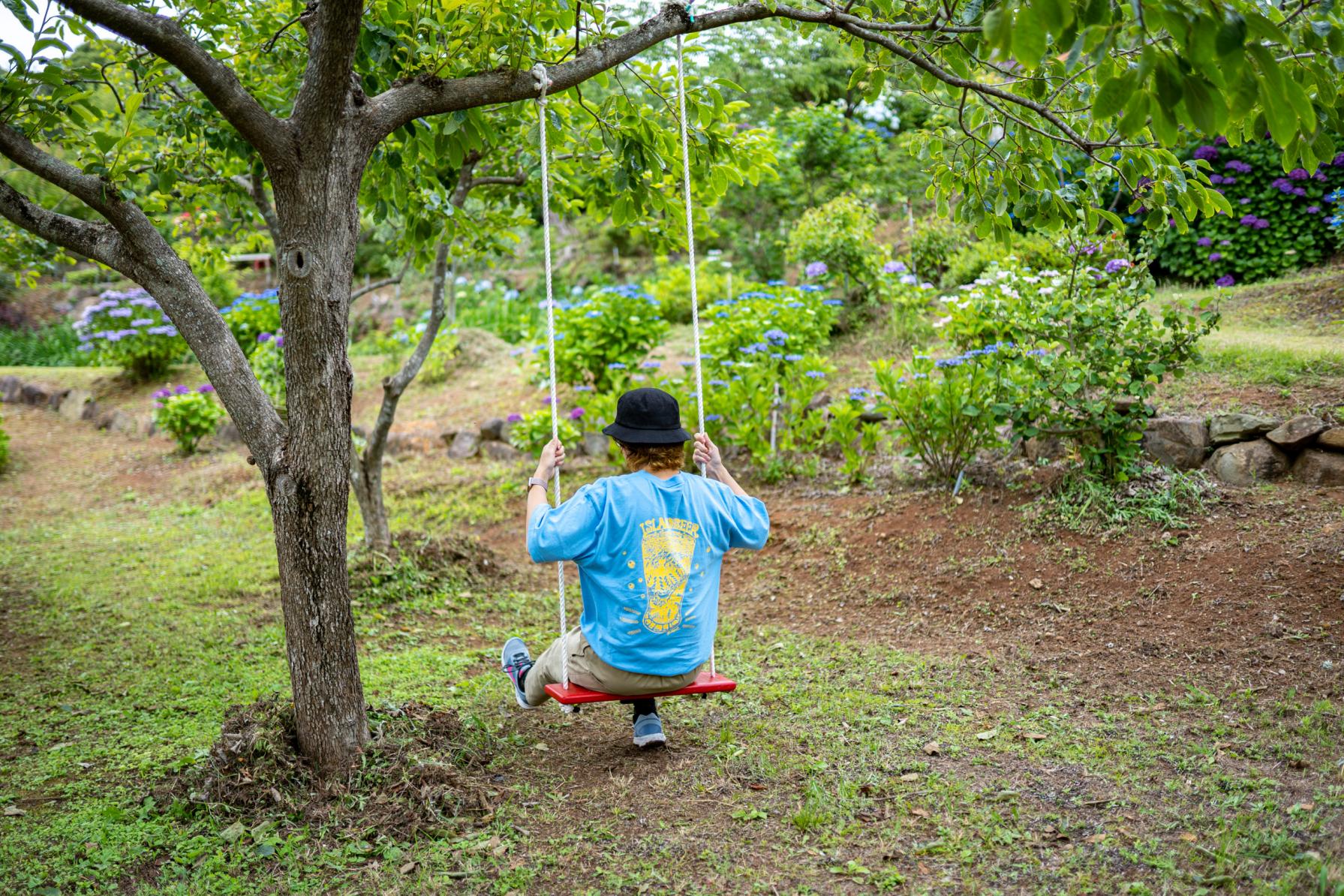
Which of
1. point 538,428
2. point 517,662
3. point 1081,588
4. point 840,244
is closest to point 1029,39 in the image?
point 517,662

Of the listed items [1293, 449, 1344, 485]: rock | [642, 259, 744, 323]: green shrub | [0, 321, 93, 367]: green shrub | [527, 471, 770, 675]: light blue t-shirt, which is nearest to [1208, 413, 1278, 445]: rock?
[1293, 449, 1344, 485]: rock

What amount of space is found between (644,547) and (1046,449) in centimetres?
355

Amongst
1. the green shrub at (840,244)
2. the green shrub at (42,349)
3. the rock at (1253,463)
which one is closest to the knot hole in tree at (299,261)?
the rock at (1253,463)

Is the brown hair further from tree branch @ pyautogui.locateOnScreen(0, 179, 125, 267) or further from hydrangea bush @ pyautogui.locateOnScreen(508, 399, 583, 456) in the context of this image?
hydrangea bush @ pyautogui.locateOnScreen(508, 399, 583, 456)

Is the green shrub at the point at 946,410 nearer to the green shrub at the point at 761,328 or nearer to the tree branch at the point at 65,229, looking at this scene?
the green shrub at the point at 761,328

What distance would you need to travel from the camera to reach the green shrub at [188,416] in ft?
34.3

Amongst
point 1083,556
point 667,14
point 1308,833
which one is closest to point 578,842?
point 1308,833

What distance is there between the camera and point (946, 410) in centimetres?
603

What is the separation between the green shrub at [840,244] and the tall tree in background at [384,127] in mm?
4960

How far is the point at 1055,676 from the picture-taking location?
4223 mm

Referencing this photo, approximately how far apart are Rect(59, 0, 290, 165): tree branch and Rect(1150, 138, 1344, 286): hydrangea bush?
717 centimetres

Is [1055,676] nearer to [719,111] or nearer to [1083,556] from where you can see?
[1083,556]

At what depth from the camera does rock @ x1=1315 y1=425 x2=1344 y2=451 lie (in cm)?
502

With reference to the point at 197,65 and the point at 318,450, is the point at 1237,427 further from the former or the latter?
the point at 197,65
